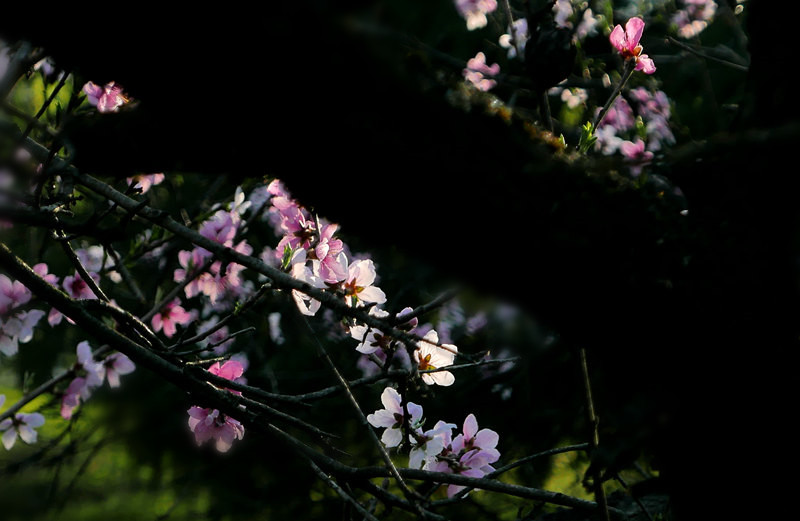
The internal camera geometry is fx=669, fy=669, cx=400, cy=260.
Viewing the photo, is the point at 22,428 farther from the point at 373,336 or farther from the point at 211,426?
the point at 373,336

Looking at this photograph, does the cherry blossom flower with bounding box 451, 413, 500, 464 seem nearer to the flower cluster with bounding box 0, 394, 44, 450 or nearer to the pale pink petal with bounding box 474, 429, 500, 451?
the pale pink petal with bounding box 474, 429, 500, 451

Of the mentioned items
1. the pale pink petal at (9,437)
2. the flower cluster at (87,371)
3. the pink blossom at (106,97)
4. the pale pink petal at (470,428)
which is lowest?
the pale pink petal at (9,437)

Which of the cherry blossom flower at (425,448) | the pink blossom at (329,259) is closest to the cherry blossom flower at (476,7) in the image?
the pink blossom at (329,259)

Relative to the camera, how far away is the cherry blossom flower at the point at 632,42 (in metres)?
1.68

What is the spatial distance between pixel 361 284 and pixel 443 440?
44cm

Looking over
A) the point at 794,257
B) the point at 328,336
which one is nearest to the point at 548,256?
the point at 794,257

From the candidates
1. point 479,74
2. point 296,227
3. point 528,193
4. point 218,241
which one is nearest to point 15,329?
point 218,241

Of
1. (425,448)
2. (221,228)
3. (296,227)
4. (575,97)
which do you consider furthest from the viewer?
(575,97)

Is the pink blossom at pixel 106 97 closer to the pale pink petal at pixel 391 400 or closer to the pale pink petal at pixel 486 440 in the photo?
the pale pink petal at pixel 391 400

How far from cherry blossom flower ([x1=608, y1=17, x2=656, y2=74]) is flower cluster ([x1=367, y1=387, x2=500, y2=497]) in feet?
3.30

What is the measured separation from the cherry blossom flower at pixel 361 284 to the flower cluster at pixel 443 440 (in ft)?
0.77

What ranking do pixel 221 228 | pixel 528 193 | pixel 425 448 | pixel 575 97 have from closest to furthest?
pixel 528 193, pixel 425 448, pixel 221 228, pixel 575 97

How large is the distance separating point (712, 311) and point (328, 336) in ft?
10.6

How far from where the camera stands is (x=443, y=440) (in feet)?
5.46
